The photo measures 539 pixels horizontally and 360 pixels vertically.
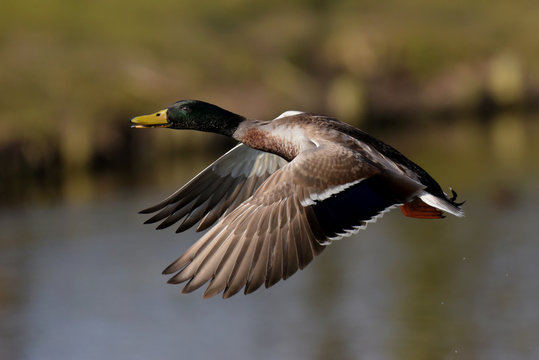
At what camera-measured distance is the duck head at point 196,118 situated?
7.17 meters

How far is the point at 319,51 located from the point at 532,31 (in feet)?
19.8

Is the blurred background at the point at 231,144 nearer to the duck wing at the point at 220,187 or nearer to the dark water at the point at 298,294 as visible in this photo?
the dark water at the point at 298,294

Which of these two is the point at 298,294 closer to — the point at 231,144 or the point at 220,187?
the point at 220,187

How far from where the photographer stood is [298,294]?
12.6 m

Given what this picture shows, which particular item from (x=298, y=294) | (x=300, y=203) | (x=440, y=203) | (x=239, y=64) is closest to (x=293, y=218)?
(x=300, y=203)

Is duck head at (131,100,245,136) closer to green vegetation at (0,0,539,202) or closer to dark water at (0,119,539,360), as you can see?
dark water at (0,119,539,360)

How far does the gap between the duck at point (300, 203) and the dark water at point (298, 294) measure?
4.25 m

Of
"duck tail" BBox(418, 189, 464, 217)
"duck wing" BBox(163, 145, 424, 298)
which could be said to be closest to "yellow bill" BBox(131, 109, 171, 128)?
"duck wing" BBox(163, 145, 424, 298)

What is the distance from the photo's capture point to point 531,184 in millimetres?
16750

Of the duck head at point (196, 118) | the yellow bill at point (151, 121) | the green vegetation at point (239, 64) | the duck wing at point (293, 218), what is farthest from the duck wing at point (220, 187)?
the green vegetation at point (239, 64)

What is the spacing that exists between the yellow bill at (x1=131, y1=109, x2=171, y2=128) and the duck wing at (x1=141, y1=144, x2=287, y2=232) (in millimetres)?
519

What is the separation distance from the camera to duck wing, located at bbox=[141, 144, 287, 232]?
7.41 m

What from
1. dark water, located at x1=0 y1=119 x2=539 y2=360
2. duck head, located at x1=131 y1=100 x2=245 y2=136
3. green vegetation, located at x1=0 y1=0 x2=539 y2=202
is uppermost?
duck head, located at x1=131 y1=100 x2=245 y2=136

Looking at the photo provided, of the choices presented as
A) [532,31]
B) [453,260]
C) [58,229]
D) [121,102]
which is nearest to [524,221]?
[453,260]
